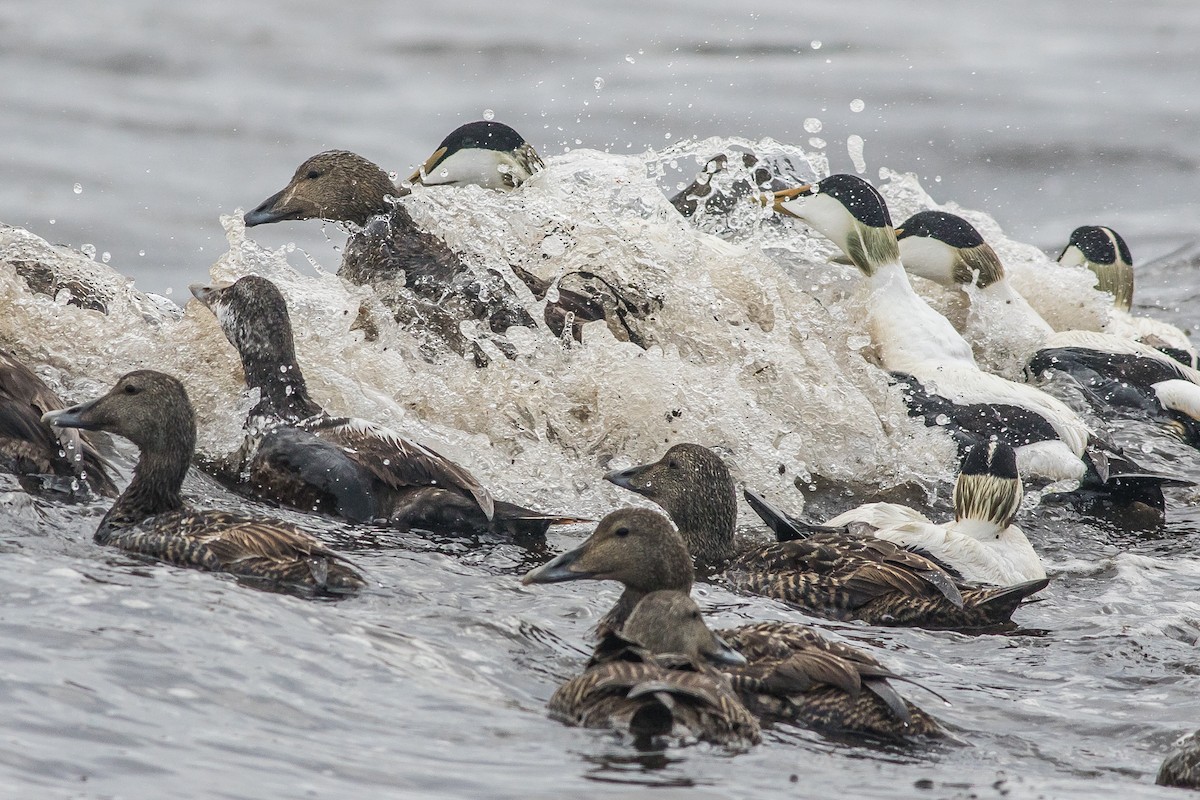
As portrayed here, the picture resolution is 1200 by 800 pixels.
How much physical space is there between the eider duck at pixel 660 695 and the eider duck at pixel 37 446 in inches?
96.3

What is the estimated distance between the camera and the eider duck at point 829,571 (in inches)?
245

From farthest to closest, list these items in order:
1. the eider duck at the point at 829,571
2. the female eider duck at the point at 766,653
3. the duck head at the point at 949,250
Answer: the duck head at the point at 949,250 < the eider duck at the point at 829,571 < the female eider duck at the point at 766,653

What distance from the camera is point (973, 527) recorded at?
704 centimetres

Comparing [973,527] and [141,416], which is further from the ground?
[141,416]

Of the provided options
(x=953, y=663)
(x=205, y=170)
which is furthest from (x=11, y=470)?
(x=205, y=170)

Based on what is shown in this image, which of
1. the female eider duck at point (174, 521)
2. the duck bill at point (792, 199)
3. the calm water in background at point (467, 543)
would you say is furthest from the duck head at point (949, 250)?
the female eider duck at point (174, 521)

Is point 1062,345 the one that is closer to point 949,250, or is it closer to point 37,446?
point 949,250

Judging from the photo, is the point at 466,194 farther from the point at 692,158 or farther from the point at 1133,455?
the point at 692,158

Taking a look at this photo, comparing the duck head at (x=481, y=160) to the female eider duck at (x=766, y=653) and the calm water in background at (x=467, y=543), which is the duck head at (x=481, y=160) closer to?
the calm water in background at (x=467, y=543)

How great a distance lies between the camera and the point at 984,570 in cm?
675

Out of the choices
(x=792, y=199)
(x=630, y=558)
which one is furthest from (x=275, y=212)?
(x=630, y=558)

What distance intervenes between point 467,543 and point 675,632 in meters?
1.62

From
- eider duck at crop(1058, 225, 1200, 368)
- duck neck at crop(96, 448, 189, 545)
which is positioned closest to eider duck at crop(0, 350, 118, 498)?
duck neck at crop(96, 448, 189, 545)

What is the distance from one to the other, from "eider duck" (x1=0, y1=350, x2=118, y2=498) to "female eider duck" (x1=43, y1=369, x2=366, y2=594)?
15cm
